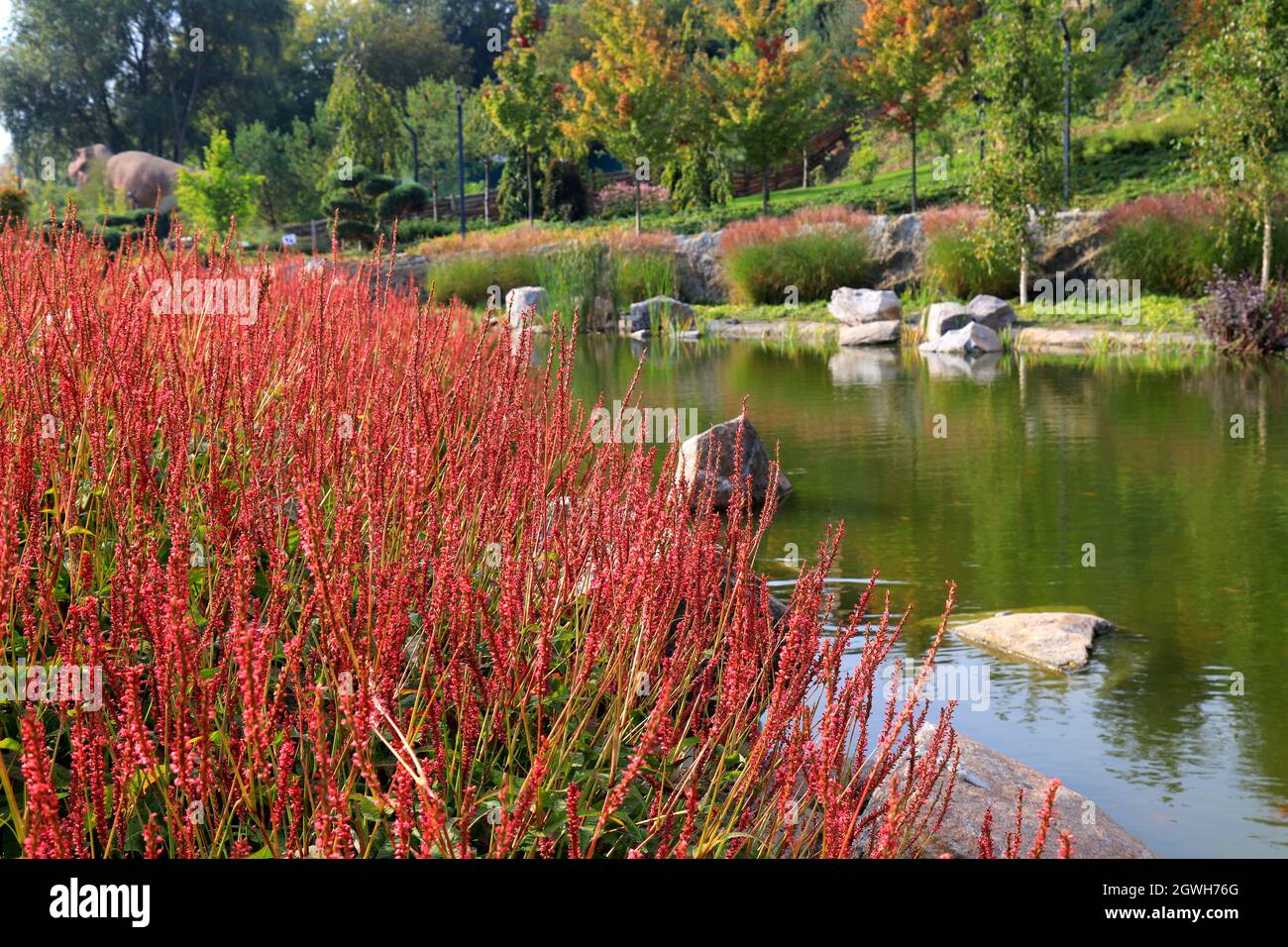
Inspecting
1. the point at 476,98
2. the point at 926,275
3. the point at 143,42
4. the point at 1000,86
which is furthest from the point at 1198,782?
the point at 143,42

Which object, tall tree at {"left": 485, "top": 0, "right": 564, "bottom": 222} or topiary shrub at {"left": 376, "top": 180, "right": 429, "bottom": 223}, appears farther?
topiary shrub at {"left": 376, "top": 180, "right": 429, "bottom": 223}

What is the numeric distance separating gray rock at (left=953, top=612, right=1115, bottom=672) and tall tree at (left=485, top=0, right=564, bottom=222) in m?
30.4

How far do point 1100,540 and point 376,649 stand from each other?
542 centimetres

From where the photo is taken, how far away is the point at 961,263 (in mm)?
21766

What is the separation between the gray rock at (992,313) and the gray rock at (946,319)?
0.12 m

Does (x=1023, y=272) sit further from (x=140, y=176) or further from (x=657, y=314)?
(x=140, y=176)

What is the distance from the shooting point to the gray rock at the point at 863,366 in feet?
49.8

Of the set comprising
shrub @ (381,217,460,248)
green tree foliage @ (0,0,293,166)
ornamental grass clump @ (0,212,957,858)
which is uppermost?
Answer: green tree foliage @ (0,0,293,166)

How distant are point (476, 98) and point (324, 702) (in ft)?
143

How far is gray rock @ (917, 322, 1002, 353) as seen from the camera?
1817cm

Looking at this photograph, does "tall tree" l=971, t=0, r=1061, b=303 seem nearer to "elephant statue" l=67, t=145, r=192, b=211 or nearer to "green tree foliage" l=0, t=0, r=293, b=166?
"elephant statue" l=67, t=145, r=192, b=211

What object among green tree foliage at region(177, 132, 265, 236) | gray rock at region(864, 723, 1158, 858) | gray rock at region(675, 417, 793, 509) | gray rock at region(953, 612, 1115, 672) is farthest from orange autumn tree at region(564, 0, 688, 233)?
gray rock at region(864, 723, 1158, 858)

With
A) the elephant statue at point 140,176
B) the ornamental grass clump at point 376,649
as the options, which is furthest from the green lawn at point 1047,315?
the elephant statue at point 140,176

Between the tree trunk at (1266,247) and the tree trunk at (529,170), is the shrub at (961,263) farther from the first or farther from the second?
the tree trunk at (529,170)
